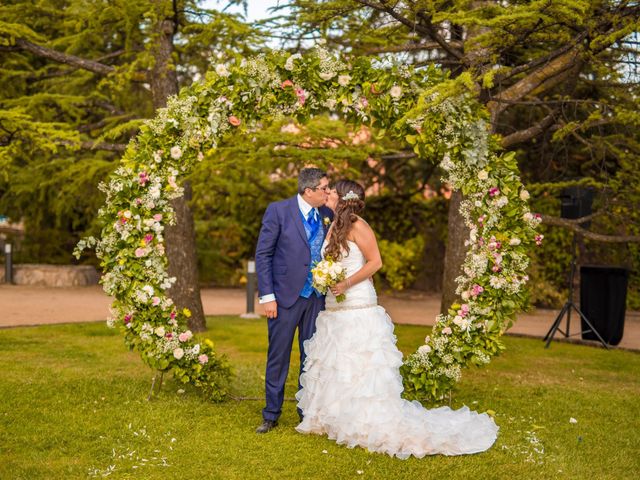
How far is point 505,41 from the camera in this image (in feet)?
22.1

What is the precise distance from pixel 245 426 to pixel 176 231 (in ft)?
16.2

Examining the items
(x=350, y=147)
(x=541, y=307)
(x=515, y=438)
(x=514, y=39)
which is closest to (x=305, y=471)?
(x=515, y=438)

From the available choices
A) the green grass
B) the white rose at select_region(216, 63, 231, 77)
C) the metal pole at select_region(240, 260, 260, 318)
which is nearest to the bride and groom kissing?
the green grass

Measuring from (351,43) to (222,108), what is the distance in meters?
4.37

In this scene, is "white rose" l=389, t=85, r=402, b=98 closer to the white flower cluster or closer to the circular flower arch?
the circular flower arch

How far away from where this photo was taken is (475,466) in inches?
206

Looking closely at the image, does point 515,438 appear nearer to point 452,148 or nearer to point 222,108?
point 452,148

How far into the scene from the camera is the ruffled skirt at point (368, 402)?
547 centimetres

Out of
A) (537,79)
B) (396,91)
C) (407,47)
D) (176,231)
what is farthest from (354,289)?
(176,231)

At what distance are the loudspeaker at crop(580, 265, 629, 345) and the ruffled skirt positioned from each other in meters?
5.41

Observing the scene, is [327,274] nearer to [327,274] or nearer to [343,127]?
[327,274]

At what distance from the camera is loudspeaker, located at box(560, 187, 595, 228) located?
10359mm

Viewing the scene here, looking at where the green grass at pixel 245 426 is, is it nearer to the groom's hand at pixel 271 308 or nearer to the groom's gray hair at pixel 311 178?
the groom's hand at pixel 271 308

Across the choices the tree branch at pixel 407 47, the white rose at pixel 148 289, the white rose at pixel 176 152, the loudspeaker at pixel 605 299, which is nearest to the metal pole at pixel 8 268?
the tree branch at pixel 407 47
